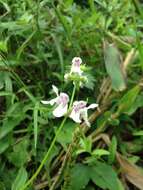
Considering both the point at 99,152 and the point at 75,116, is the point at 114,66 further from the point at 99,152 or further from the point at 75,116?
the point at 75,116

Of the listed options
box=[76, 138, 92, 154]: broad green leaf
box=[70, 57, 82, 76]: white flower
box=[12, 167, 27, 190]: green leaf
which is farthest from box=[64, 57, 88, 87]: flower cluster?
box=[12, 167, 27, 190]: green leaf

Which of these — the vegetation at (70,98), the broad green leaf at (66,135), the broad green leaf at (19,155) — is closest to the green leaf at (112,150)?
the vegetation at (70,98)

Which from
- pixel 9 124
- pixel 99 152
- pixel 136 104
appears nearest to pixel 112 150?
pixel 99 152

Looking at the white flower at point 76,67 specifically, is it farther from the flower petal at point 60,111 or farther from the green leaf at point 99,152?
the green leaf at point 99,152

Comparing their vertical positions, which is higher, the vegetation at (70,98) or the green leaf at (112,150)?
the vegetation at (70,98)

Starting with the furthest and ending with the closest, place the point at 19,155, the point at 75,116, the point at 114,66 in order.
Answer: the point at 114,66, the point at 19,155, the point at 75,116

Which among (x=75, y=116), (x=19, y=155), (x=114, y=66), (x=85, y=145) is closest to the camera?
(x=75, y=116)
